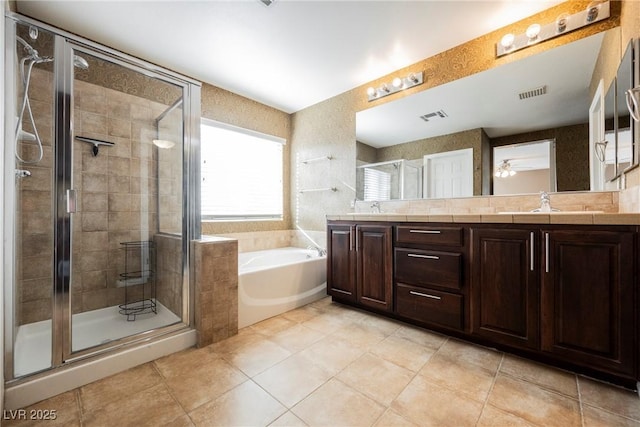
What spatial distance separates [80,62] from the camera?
155 cm

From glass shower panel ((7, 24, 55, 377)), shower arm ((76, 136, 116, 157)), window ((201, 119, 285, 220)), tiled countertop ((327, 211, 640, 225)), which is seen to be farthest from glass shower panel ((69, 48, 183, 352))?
tiled countertop ((327, 211, 640, 225))

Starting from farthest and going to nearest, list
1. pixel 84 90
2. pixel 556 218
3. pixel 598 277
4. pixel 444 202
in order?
pixel 444 202 < pixel 84 90 < pixel 556 218 < pixel 598 277

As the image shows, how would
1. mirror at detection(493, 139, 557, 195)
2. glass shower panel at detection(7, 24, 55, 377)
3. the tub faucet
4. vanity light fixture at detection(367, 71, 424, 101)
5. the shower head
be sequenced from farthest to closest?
the tub faucet < vanity light fixture at detection(367, 71, 424, 101) < mirror at detection(493, 139, 557, 195) < the shower head < glass shower panel at detection(7, 24, 55, 377)

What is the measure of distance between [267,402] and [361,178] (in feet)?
7.64

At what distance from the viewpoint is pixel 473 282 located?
68.4 inches

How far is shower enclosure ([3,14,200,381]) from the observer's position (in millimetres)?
1412

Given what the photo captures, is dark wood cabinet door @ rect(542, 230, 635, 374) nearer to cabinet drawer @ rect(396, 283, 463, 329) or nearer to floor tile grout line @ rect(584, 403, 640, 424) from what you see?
floor tile grout line @ rect(584, 403, 640, 424)

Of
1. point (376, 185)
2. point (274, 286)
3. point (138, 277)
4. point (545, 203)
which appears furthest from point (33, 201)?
point (545, 203)

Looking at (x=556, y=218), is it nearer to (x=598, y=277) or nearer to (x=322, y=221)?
(x=598, y=277)

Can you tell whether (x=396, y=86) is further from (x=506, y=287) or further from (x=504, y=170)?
(x=506, y=287)

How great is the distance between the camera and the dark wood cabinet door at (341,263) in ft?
Result: 7.86

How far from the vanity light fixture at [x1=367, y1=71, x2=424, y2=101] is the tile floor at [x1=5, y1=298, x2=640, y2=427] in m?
2.30

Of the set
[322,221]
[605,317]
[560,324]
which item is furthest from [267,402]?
[322,221]

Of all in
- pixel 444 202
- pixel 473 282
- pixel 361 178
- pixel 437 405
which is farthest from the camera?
pixel 361 178
